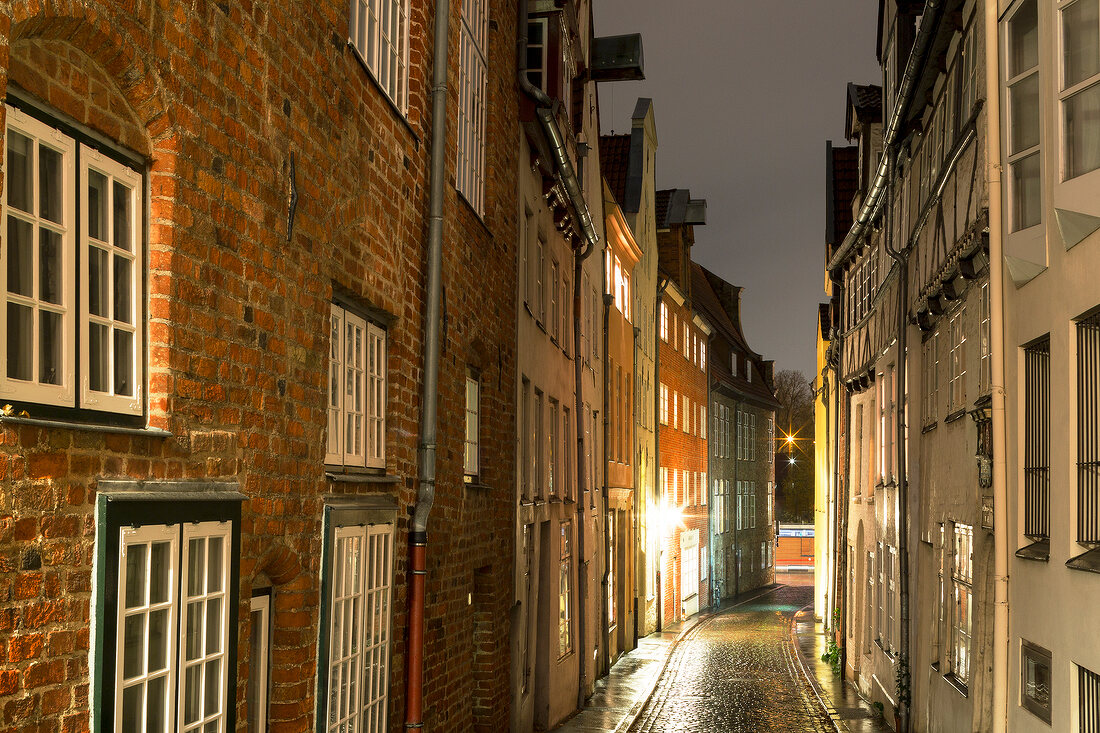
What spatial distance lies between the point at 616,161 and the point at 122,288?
27325 millimetres

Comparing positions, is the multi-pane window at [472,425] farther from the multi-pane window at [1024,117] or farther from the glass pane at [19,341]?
the glass pane at [19,341]

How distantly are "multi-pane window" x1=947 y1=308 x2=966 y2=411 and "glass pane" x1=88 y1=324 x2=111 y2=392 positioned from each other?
9214 mm

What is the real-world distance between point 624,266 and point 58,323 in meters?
24.2

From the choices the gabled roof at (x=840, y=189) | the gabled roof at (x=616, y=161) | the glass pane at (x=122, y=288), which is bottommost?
the glass pane at (x=122, y=288)

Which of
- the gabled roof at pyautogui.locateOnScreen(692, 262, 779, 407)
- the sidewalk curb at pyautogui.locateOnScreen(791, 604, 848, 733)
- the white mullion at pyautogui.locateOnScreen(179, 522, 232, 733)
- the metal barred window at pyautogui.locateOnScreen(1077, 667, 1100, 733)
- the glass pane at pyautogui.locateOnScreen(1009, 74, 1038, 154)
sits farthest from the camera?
the gabled roof at pyautogui.locateOnScreen(692, 262, 779, 407)

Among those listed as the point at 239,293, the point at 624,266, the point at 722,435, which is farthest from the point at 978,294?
the point at 722,435

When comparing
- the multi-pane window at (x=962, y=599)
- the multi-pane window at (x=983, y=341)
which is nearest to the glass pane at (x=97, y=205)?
the multi-pane window at (x=983, y=341)

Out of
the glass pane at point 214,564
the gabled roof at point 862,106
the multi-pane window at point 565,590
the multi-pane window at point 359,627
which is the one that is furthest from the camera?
the gabled roof at point 862,106

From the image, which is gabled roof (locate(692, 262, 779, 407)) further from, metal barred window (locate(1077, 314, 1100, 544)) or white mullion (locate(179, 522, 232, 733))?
white mullion (locate(179, 522, 232, 733))

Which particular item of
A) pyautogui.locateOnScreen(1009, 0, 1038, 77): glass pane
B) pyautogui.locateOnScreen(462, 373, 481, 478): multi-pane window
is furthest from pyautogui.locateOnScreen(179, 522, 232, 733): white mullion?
pyautogui.locateOnScreen(1009, 0, 1038, 77): glass pane

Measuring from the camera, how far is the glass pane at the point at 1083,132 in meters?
7.46

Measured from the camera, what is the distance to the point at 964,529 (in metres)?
11.8

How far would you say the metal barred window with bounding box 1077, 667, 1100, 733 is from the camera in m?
7.43

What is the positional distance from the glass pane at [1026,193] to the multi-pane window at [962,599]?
3.50 metres
